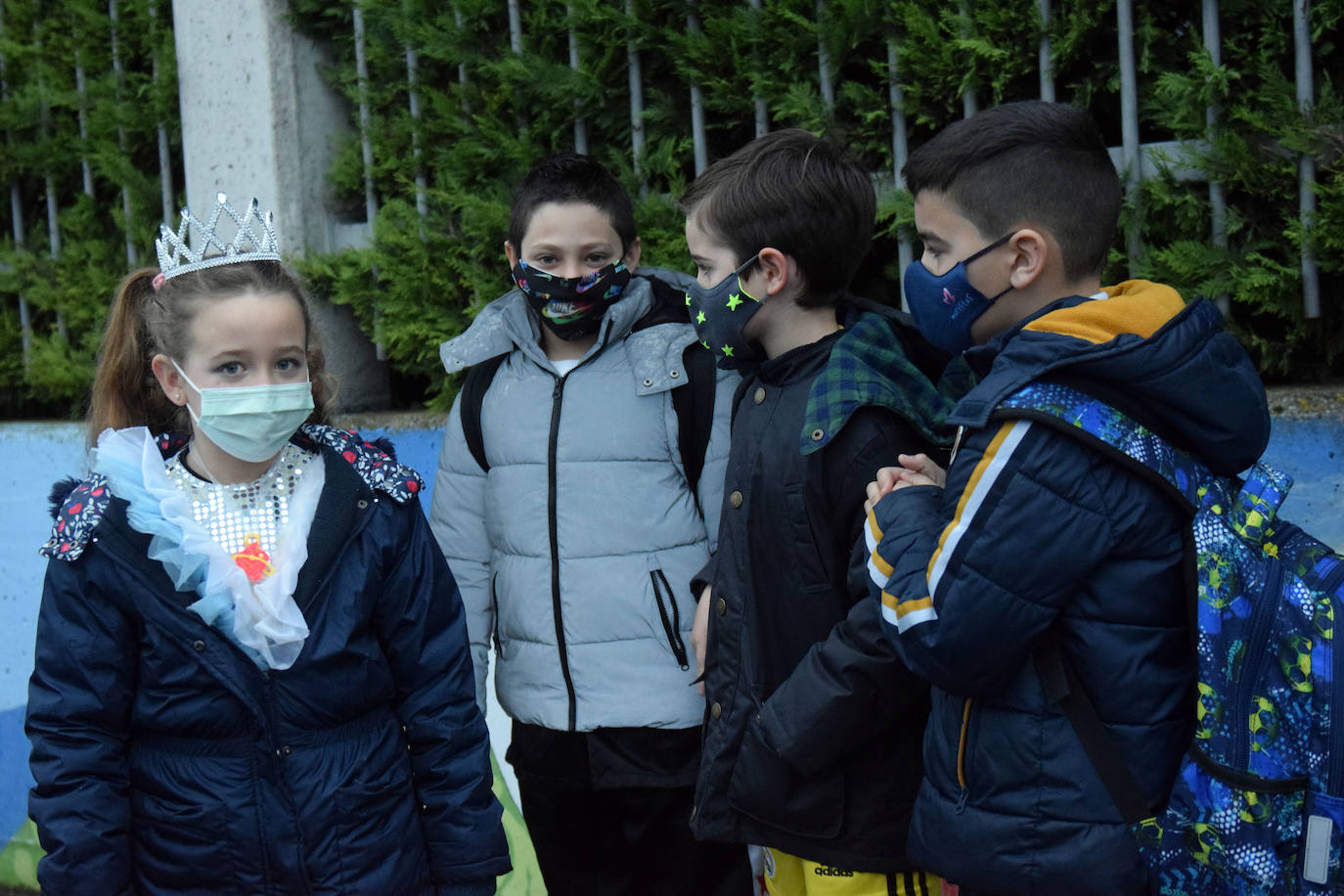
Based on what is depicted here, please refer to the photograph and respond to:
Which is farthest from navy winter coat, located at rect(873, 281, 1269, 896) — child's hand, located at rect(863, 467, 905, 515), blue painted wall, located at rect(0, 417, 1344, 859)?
blue painted wall, located at rect(0, 417, 1344, 859)

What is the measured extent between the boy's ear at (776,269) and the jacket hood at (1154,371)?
68 cm

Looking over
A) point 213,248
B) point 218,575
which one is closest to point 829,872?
point 218,575

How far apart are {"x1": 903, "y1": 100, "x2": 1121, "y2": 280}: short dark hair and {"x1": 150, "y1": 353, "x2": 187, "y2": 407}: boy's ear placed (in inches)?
60.6

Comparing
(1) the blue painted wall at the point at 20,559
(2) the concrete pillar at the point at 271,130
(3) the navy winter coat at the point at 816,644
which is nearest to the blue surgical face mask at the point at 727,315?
(3) the navy winter coat at the point at 816,644

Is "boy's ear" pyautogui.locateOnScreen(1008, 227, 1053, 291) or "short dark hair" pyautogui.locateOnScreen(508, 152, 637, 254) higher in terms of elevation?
"short dark hair" pyautogui.locateOnScreen(508, 152, 637, 254)

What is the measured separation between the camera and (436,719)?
2.37 m

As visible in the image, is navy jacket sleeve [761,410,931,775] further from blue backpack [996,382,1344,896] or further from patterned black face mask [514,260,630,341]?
patterned black face mask [514,260,630,341]

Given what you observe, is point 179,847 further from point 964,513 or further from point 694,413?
point 964,513

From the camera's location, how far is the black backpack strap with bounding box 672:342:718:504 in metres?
2.83

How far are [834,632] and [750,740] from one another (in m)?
0.29

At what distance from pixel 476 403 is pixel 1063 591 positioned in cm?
167

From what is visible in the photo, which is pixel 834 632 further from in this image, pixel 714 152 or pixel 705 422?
pixel 714 152

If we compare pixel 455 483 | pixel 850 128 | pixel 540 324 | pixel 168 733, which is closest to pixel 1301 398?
pixel 850 128

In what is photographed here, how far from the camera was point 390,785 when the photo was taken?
230 cm
